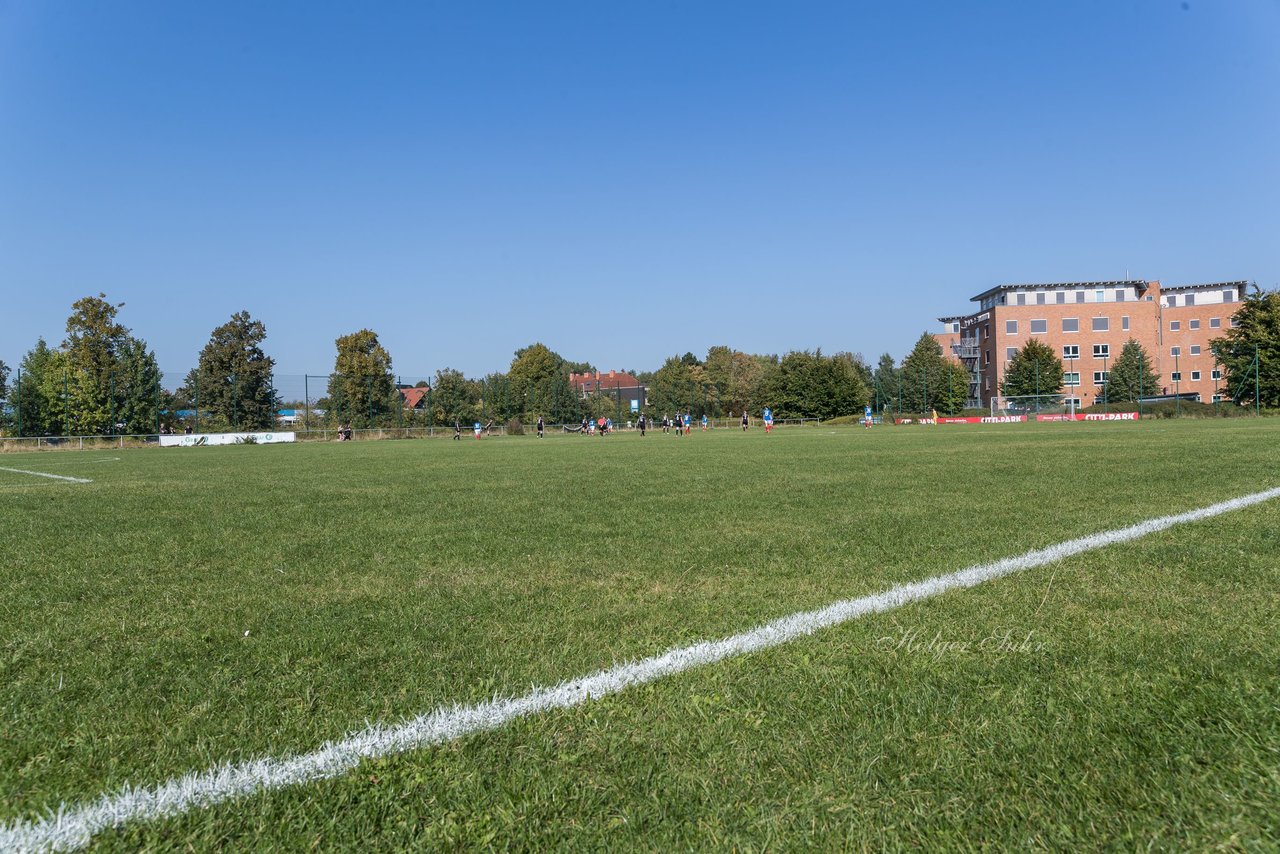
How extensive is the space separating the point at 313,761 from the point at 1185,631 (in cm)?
289

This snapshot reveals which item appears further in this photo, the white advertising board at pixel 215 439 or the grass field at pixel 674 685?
the white advertising board at pixel 215 439

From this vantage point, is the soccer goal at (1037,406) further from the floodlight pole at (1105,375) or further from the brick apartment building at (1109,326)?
the brick apartment building at (1109,326)

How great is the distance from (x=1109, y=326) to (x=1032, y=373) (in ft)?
56.6

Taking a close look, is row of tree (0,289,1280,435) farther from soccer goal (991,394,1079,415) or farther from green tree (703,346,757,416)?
soccer goal (991,394,1079,415)

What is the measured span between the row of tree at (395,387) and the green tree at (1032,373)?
0.42 feet

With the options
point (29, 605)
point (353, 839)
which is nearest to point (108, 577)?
point (29, 605)

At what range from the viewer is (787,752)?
194cm

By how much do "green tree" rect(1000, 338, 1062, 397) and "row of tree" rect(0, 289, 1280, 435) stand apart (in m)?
0.13

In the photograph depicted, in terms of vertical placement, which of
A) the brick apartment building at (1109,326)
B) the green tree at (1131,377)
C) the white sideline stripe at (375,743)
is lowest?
the white sideline stripe at (375,743)

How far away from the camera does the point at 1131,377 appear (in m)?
73.2

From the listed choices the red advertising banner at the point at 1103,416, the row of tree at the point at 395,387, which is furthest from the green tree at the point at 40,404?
the red advertising banner at the point at 1103,416

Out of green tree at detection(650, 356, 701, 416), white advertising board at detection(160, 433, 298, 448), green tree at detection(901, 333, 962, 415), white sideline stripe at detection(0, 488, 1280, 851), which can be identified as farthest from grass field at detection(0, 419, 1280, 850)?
green tree at detection(901, 333, 962, 415)

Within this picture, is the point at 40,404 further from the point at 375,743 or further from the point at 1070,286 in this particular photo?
the point at 1070,286

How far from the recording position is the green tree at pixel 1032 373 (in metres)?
72.2
